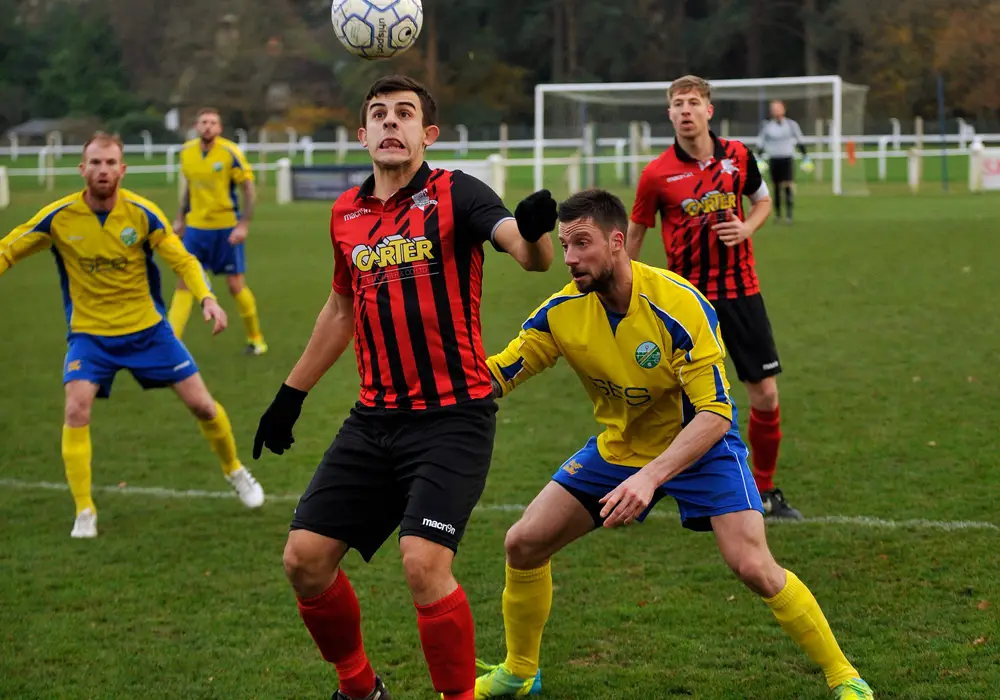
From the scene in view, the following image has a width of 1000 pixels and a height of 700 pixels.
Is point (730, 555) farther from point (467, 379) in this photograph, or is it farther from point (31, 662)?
point (31, 662)

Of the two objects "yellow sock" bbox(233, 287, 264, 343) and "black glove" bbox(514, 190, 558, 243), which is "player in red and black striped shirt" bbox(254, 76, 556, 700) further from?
"yellow sock" bbox(233, 287, 264, 343)

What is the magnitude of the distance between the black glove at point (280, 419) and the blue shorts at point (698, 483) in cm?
95

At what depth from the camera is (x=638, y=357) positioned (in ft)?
14.2

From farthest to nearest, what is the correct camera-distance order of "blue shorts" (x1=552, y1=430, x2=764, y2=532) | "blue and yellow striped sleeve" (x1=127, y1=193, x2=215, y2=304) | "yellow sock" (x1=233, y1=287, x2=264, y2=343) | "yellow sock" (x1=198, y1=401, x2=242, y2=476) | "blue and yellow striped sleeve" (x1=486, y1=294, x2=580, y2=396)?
"yellow sock" (x1=233, y1=287, x2=264, y2=343) < "yellow sock" (x1=198, y1=401, x2=242, y2=476) < "blue and yellow striped sleeve" (x1=127, y1=193, x2=215, y2=304) < "blue and yellow striped sleeve" (x1=486, y1=294, x2=580, y2=396) < "blue shorts" (x1=552, y1=430, x2=764, y2=532)

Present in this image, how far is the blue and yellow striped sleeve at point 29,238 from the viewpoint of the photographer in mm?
6442

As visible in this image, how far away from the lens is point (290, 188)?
31.0 meters

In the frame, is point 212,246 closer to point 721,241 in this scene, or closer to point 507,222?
point 721,241

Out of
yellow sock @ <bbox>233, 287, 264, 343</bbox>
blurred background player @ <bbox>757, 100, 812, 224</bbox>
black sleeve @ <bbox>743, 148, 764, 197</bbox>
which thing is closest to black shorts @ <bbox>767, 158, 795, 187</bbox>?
blurred background player @ <bbox>757, 100, 812, 224</bbox>

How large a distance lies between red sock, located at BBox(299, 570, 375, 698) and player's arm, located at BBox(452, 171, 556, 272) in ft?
4.00

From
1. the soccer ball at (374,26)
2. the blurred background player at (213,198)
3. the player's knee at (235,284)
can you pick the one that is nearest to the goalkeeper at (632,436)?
the soccer ball at (374,26)

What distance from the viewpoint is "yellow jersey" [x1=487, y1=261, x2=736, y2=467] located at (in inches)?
167

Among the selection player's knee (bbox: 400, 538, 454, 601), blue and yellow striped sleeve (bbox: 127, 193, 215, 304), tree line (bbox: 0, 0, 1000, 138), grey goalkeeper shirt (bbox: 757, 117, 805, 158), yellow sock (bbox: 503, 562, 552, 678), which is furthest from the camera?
tree line (bbox: 0, 0, 1000, 138)

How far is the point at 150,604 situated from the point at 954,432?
16.4 feet

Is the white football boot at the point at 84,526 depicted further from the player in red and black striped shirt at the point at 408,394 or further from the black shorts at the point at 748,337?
the black shorts at the point at 748,337
